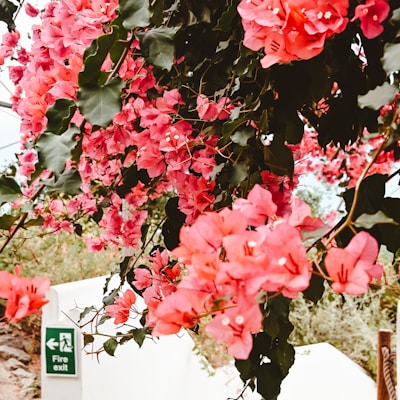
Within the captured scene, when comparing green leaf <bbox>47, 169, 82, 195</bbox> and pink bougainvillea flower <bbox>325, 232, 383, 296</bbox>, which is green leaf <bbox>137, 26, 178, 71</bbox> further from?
pink bougainvillea flower <bbox>325, 232, 383, 296</bbox>

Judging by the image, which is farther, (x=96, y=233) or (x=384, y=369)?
(x=96, y=233)

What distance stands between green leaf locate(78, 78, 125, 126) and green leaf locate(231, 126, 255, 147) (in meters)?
0.15

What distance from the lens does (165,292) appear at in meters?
0.70

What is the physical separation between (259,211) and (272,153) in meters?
0.19

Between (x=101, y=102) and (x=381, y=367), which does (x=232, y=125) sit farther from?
(x=381, y=367)

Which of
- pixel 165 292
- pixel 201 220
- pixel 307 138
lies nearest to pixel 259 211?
pixel 201 220

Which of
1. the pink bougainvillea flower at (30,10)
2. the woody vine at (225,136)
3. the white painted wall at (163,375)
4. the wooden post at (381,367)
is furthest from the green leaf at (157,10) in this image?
the wooden post at (381,367)

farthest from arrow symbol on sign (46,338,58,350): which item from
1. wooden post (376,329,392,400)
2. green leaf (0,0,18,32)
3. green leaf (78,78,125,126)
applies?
green leaf (78,78,125,126)

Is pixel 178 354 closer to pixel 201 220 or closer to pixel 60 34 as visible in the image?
pixel 60 34

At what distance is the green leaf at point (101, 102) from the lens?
0.43 m

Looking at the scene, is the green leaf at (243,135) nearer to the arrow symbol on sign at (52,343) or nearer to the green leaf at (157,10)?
the green leaf at (157,10)

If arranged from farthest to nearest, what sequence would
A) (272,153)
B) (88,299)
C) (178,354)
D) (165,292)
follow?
(178,354) → (88,299) → (165,292) → (272,153)

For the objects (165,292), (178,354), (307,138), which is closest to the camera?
(165,292)

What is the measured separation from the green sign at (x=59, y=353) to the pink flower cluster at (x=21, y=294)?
1.39m
